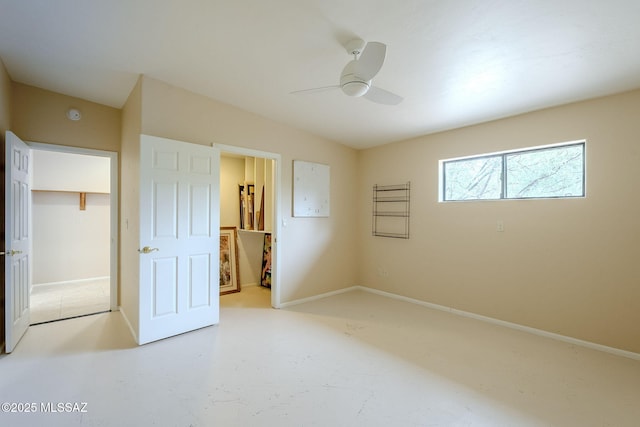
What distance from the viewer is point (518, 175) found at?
10.9 feet

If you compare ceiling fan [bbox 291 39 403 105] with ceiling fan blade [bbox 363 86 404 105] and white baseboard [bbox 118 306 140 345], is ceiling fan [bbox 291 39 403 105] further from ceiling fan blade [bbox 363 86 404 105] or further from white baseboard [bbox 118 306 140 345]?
white baseboard [bbox 118 306 140 345]

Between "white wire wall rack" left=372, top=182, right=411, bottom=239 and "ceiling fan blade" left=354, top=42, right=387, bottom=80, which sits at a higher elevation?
"ceiling fan blade" left=354, top=42, right=387, bottom=80

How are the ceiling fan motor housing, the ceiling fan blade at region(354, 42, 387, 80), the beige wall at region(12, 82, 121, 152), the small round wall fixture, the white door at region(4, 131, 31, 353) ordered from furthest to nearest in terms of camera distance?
the small round wall fixture < the beige wall at region(12, 82, 121, 152) < the white door at region(4, 131, 31, 353) < the ceiling fan motor housing < the ceiling fan blade at region(354, 42, 387, 80)

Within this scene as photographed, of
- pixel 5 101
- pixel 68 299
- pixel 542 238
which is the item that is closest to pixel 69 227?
pixel 68 299

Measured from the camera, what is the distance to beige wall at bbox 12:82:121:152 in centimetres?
306

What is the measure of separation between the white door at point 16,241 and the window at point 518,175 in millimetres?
4714

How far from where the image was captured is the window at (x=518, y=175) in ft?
9.70

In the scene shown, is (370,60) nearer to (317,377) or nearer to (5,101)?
(317,377)

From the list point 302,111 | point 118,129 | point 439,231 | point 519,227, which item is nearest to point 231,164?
point 118,129

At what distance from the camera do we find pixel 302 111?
345cm

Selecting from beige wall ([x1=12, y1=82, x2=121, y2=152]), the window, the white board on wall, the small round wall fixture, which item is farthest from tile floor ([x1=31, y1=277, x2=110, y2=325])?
the window

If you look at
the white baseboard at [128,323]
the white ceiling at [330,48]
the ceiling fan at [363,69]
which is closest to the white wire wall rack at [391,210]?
the white ceiling at [330,48]

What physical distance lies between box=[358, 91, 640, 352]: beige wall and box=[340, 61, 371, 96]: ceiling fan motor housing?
2.18 m

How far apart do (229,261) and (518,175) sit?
4357mm
